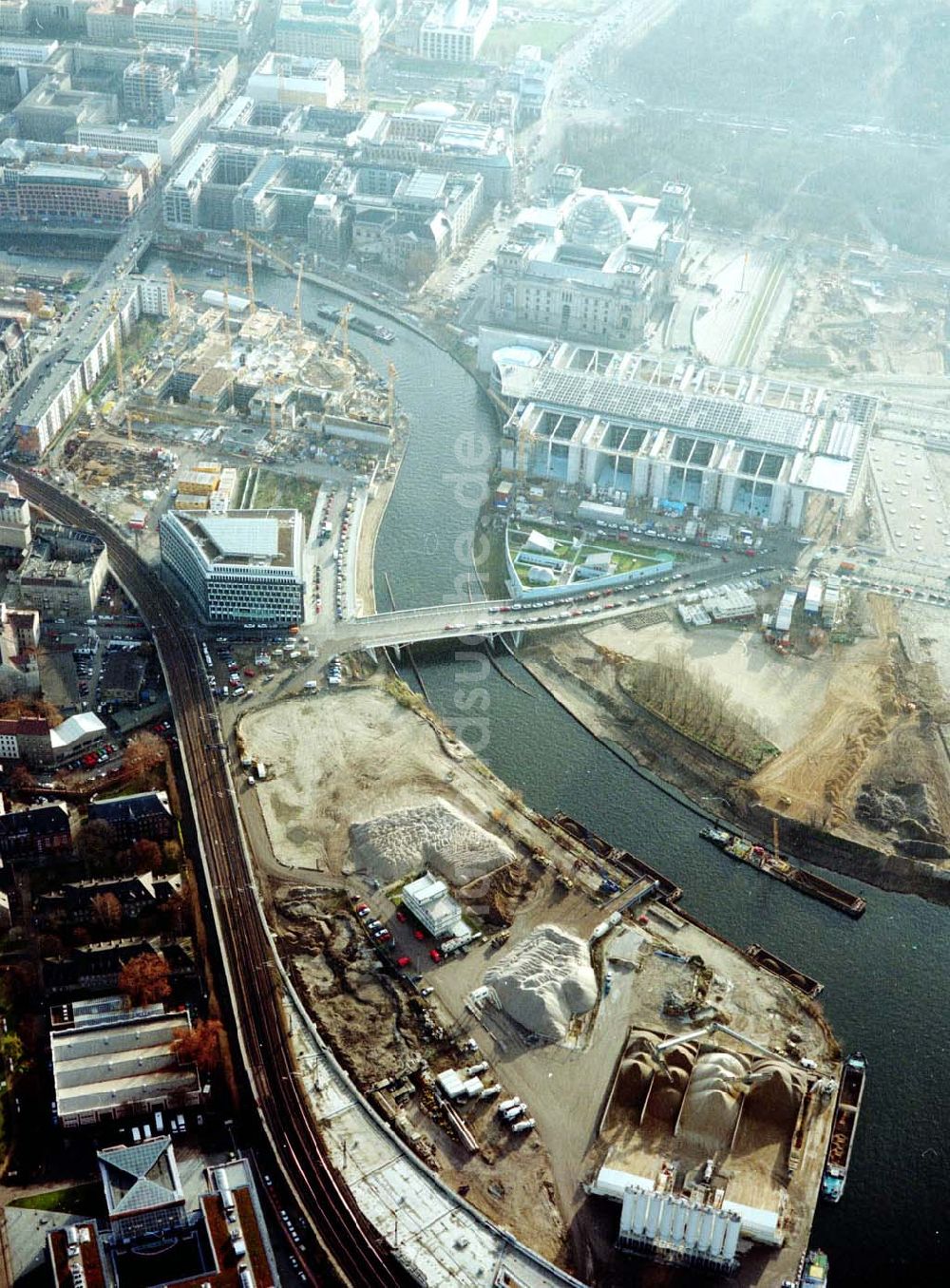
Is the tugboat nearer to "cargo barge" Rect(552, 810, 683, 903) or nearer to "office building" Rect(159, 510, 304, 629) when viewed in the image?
"cargo barge" Rect(552, 810, 683, 903)

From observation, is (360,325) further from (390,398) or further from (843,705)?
(843,705)

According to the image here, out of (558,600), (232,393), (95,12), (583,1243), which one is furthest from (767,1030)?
(95,12)

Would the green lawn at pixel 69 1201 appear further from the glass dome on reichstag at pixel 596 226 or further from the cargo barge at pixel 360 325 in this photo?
the glass dome on reichstag at pixel 596 226

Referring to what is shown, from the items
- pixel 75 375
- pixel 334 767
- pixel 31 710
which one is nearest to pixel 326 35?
pixel 75 375

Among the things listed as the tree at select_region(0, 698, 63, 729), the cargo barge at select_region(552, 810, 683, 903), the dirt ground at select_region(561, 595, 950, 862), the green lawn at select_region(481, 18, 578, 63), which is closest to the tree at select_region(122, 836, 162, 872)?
the tree at select_region(0, 698, 63, 729)

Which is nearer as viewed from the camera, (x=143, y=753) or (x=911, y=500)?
(x=143, y=753)
